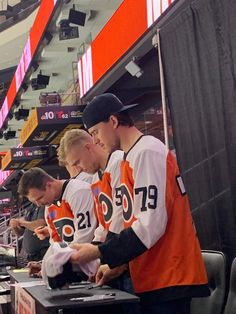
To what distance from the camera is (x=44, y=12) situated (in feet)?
28.2

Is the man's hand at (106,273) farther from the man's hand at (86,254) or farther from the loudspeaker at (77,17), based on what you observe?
the loudspeaker at (77,17)

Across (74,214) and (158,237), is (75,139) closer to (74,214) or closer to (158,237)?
(74,214)

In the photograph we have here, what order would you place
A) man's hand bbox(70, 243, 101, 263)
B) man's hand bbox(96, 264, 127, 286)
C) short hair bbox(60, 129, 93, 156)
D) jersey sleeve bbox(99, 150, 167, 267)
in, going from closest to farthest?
jersey sleeve bbox(99, 150, 167, 267) < man's hand bbox(70, 243, 101, 263) < man's hand bbox(96, 264, 127, 286) < short hair bbox(60, 129, 93, 156)

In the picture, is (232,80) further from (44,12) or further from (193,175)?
(44,12)

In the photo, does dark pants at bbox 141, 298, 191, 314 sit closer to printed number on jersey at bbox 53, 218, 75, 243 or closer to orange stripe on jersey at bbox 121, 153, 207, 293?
orange stripe on jersey at bbox 121, 153, 207, 293

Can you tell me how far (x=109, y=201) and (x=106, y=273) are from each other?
1.34ft

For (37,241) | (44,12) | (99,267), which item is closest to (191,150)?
(99,267)

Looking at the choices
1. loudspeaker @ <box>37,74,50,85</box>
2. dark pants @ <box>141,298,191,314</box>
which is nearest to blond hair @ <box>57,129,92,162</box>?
dark pants @ <box>141,298,191,314</box>

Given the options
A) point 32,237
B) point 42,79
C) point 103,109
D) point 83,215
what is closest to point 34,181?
point 83,215

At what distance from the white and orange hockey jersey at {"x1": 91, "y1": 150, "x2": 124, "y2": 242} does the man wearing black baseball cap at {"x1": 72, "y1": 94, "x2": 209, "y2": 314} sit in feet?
0.54

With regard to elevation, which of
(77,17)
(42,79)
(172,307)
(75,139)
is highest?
(77,17)

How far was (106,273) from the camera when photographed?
2598 millimetres

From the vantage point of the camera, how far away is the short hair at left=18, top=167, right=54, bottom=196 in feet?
12.2

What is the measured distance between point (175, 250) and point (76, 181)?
1.21 m
